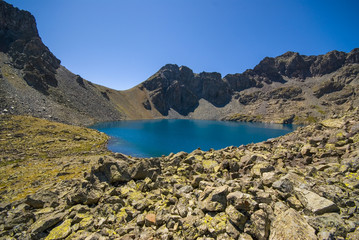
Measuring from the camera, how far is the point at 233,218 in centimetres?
723

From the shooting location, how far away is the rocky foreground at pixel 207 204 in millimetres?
6914

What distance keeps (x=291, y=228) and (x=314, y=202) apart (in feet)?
7.63

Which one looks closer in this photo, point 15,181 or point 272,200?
point 272,200

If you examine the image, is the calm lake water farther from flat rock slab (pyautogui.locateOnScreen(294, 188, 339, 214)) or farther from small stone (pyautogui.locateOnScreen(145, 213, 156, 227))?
flat rock slab (pyautogui.locateOnScreen(294, 188, 339, 214))

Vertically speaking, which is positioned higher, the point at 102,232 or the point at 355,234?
the point at 355,234

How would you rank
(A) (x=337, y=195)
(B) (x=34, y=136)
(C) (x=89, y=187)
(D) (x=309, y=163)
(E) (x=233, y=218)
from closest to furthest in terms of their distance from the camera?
(E) (x=233, y=218)
(A) (x=337, y=195)
(C) (x=89, y=187)
(D) (x=309, y=163)
(B) (x=34, y=136)

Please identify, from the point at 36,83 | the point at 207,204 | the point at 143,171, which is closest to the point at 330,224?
the point at 207,204

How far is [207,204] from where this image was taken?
836cm

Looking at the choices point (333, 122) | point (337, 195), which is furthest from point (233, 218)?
point (333, 122)

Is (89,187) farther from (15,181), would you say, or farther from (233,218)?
(15,181)

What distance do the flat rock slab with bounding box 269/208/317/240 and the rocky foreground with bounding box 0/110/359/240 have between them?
35 mm

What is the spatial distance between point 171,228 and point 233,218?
3005mm

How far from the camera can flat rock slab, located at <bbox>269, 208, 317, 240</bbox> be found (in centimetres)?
606

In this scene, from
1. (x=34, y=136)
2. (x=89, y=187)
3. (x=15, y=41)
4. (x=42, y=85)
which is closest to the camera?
(x=89, y=187)
